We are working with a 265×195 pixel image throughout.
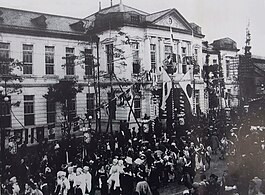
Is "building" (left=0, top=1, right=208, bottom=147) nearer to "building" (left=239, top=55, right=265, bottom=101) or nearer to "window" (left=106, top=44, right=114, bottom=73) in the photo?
"window" (left=106, top=44, right=114, bottom=73)

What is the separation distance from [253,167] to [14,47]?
12.4 ft

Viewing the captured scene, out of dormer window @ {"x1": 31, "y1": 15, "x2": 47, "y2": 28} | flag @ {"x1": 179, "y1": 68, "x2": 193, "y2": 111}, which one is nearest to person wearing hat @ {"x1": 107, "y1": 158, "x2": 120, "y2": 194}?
dormer window @ {"x1": 31, "y1": 15, "x2": 47, "y2": 28}

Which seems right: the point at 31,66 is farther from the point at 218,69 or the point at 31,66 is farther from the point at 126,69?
the point at 218,69

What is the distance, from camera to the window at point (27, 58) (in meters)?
5.03

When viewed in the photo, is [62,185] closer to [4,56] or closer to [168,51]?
[4,56]

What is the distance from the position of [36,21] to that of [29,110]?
137 cm

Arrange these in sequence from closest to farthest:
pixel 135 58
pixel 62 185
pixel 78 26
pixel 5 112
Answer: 1. pixel 62 185
2. pixel 5 112
3. pixel 78 26
4. pixel 135 58

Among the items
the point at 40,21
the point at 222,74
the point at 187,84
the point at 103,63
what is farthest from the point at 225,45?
the point at 40,21

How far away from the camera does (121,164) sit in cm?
439

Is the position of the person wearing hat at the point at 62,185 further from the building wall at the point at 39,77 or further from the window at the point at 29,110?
the window at the point at 29,110

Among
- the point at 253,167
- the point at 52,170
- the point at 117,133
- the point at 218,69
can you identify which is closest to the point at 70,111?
the point at 117,133

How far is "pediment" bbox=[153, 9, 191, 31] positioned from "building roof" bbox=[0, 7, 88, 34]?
57.3 inches

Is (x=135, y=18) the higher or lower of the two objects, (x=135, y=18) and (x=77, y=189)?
the higher

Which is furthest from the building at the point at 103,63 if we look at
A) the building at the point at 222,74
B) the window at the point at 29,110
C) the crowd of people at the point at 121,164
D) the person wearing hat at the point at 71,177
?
the person wearing hat at the point at 71,177
